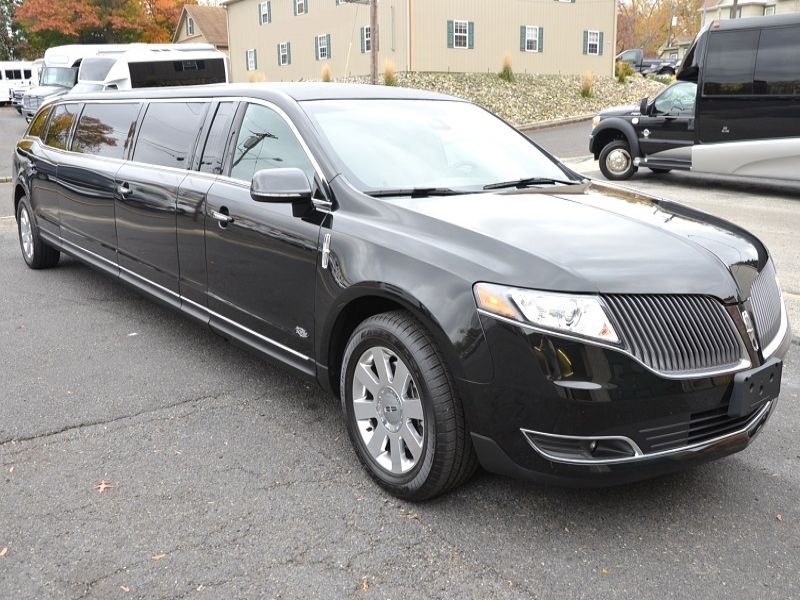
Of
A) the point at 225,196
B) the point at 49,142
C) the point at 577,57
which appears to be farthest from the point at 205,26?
the point at 225,196

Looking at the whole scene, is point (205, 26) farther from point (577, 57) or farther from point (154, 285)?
point (154, 285)

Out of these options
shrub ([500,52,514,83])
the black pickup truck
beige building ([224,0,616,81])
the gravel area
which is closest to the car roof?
the gravel area

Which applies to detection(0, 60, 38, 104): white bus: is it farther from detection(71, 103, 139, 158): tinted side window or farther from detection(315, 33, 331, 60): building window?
detection(71, 103, 139, 158): tinted side window

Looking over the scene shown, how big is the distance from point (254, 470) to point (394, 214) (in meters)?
1.34

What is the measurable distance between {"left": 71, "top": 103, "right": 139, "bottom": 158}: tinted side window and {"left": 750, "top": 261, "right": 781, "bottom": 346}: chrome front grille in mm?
4343

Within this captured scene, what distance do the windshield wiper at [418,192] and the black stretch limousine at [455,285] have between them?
17mm

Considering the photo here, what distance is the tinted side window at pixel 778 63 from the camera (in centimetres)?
1149

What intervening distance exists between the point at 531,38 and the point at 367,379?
31.9 metres

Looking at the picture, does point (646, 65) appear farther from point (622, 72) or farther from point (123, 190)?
point (123, 190)

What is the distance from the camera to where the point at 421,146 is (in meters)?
4.21

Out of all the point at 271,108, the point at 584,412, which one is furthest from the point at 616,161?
the point at 584,412

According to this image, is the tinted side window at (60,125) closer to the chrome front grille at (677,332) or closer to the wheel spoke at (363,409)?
the wheel spoke at (363,409)

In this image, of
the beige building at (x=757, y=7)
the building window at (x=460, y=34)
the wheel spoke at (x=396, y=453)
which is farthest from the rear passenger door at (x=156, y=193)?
the beige building at (x=757, y=7)

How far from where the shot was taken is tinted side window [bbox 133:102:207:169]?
486 cm
